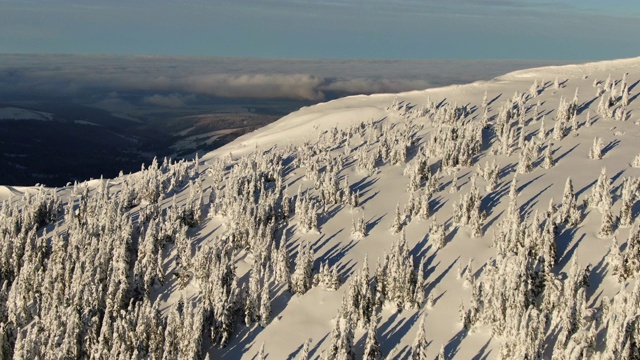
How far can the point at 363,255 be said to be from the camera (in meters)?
84.2

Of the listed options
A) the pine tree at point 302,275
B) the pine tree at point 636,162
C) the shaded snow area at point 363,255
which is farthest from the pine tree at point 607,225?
the pine tree at point 302,275

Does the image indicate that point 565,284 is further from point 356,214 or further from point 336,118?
point 336,118

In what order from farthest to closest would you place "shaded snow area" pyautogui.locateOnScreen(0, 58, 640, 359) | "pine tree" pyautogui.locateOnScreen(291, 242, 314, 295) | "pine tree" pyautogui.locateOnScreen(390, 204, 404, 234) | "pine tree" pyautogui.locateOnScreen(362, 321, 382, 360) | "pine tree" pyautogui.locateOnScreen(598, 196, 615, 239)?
"pine tree" pyautogui.locateOnScreen(390, 204, 404, 234) → "pine tree" pyautogui.locateOnScreen(291, 242, 314, 295) → "pine tree" pyautogui.locateOnScreen(598, 196, 615, 239) → "shaded snow area" pyautogui.locateOnScreen(0, 58, 640, 359) → "pine tree" pyautogui.locateOnScreen(362, 321, 382, 360)

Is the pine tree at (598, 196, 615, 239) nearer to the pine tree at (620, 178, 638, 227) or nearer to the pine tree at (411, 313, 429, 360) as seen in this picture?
the pine tree at (620, 178, 638, 227)

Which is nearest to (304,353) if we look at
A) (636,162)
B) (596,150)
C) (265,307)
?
(265,307)

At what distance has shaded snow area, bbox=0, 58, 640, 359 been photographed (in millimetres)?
63969

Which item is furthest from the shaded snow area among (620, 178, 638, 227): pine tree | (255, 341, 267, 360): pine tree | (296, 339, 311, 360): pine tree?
(296, 339, 311, 360): pine tree

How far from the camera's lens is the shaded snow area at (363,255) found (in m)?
64.0

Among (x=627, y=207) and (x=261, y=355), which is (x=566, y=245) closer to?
(x=627, y=207)

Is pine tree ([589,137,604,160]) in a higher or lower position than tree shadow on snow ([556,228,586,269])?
higher

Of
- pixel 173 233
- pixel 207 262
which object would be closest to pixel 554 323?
pixel 207 262

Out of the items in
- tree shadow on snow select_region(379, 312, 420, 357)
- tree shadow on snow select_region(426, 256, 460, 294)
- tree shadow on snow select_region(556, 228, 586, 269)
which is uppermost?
tree shadow on snow select_region(556, 228, 586, 269)

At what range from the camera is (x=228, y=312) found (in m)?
74.0

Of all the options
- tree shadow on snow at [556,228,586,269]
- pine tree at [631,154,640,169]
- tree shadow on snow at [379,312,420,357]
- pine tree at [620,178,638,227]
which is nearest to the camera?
tree shadow on snow at [379,312,420,357]
